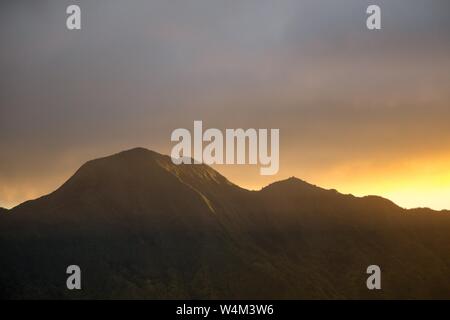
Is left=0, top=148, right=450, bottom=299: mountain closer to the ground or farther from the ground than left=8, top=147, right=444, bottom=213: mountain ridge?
closer to the ground

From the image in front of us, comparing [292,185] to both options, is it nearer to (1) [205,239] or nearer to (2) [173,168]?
(2) [173,168]

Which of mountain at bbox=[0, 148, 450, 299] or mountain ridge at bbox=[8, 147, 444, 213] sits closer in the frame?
mountain at bbox=[0, 148, 450, 299]

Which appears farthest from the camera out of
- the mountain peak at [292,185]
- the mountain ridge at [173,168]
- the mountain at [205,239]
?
the mountain peak at [292,185]

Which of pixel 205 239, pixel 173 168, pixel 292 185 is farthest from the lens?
pixel 292 185

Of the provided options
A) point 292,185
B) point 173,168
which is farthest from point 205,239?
point 292,185

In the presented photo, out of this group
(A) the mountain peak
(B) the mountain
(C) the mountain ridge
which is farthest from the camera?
(A) the mountain peak

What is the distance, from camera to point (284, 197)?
92.7 metres

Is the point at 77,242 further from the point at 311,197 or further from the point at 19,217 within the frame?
the point at 311,197

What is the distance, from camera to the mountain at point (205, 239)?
216 ft

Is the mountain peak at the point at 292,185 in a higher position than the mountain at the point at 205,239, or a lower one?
higher

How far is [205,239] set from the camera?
7419cm

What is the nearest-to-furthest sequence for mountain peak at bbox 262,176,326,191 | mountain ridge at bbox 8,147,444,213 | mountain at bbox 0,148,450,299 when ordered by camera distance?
mountain at bbox 0,148,450,299
mountain ridge at bbox 8,147,444,213
mountain peak at bbox 262,176,326,191

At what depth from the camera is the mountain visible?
6588 centimetres
